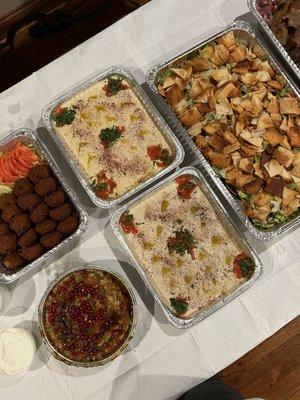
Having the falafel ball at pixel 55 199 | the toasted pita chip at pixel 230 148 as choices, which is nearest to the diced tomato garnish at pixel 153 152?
the toasted pita chip at pixel 230 148

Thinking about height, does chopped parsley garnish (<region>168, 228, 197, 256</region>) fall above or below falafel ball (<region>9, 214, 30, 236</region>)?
below

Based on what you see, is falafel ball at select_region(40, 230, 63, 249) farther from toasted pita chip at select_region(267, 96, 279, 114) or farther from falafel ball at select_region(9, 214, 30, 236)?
toasted pita chip at select_region(267, 96, 279, 114)

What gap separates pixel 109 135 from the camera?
1.92 meters

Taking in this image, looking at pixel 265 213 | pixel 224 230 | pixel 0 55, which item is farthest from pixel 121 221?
pixel 0 55

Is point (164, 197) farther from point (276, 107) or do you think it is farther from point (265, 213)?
point (276, 107)

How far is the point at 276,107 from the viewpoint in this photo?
1.95 meters

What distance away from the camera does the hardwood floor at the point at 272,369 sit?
7.75 ft

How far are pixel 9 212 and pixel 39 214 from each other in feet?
0.33

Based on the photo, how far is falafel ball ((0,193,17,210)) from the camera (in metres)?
1.83

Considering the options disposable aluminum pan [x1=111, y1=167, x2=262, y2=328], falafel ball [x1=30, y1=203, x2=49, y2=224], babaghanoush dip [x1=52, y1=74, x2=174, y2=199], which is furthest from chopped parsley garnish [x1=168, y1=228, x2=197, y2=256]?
falafel ball [x1=30, y1=203, x2=49, y2=224]

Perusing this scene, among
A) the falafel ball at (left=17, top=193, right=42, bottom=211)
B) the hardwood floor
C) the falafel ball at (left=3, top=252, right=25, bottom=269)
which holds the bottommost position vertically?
the hardwood floor

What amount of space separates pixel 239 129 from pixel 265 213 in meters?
0.31

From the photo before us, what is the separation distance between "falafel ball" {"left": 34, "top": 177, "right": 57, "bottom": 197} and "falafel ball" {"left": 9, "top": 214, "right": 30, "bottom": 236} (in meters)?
0.10

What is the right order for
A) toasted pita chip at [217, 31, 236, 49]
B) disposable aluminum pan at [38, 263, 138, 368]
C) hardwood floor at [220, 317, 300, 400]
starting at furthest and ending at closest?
hardwood floor at [220, 317, 300, 400]
toasted pita chip at [217, 31, 236, 49]
disposable aluminum pan at [38, 263, 138, 368]
